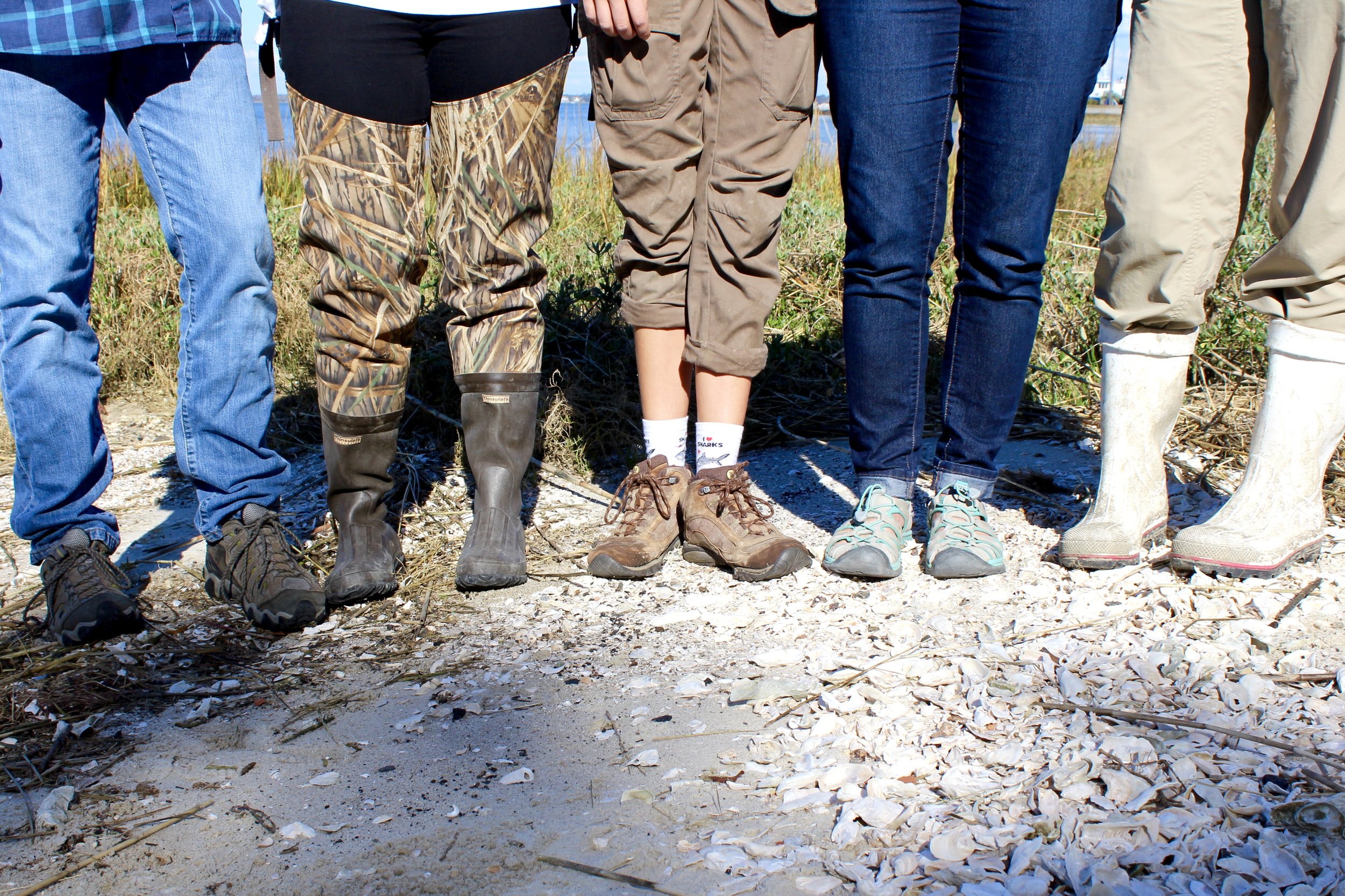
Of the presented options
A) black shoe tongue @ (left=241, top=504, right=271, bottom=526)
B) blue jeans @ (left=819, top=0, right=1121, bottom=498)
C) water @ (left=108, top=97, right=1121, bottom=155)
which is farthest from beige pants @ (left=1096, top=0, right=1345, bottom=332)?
water @ (left=108, top=97, right=1121, bottom=155)

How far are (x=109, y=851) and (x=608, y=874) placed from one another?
2.40ft

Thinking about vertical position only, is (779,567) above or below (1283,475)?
below

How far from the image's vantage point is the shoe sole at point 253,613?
213cm

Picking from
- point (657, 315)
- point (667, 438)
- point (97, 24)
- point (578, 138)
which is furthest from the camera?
point (578, 138)

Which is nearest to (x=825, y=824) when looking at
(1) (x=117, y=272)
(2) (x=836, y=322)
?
(2) (x=836, y=322)

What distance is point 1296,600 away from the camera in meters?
1.97

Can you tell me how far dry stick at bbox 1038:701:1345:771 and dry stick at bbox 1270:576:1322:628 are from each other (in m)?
0.48

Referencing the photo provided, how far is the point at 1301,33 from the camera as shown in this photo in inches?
73.9

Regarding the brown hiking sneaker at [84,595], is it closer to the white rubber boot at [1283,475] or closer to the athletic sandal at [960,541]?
the athletic sandal at [960,541]

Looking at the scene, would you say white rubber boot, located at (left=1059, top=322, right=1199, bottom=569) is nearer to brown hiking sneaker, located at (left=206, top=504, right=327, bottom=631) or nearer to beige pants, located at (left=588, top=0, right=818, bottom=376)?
beige pants, located at (left=588, top=0, right=818, bottom=376)

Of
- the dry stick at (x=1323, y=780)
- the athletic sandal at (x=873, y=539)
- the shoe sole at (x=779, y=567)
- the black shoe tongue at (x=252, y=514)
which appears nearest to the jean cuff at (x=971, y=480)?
the athletic sandal at (x=873, y=539)

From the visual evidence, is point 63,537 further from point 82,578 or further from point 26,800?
point 26,800

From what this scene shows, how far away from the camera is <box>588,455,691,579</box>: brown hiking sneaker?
2.33m

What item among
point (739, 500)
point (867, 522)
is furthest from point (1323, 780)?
point (739, 500)
